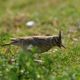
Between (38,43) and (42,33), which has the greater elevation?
(38,43)

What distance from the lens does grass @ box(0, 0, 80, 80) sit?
7.99m

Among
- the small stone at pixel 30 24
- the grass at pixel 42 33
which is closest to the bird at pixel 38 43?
the grass at pixel 42 33

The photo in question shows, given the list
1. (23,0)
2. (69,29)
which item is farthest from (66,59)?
(23,0)

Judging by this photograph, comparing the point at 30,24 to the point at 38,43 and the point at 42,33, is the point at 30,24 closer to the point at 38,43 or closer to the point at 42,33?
the point at 42,33

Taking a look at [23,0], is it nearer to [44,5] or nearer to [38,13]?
[44,5]

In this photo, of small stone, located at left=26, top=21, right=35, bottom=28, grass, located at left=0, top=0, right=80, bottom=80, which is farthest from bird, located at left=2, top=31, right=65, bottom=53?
small stone, located at left=26, top=21, right=35, bottom=28

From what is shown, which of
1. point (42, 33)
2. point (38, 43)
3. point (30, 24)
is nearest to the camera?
point (38, 43)

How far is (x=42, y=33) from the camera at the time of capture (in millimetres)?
12711

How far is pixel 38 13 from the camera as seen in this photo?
15953 mm

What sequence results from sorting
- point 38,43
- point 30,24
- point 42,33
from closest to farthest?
point 38,43 < point 42,33 < point 30,24

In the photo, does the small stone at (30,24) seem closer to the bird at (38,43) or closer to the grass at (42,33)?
the grass at (42,33)

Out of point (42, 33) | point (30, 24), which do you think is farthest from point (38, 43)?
point (30, 24)

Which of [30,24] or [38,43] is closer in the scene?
[38,43]

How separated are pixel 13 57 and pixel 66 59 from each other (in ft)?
3.12
